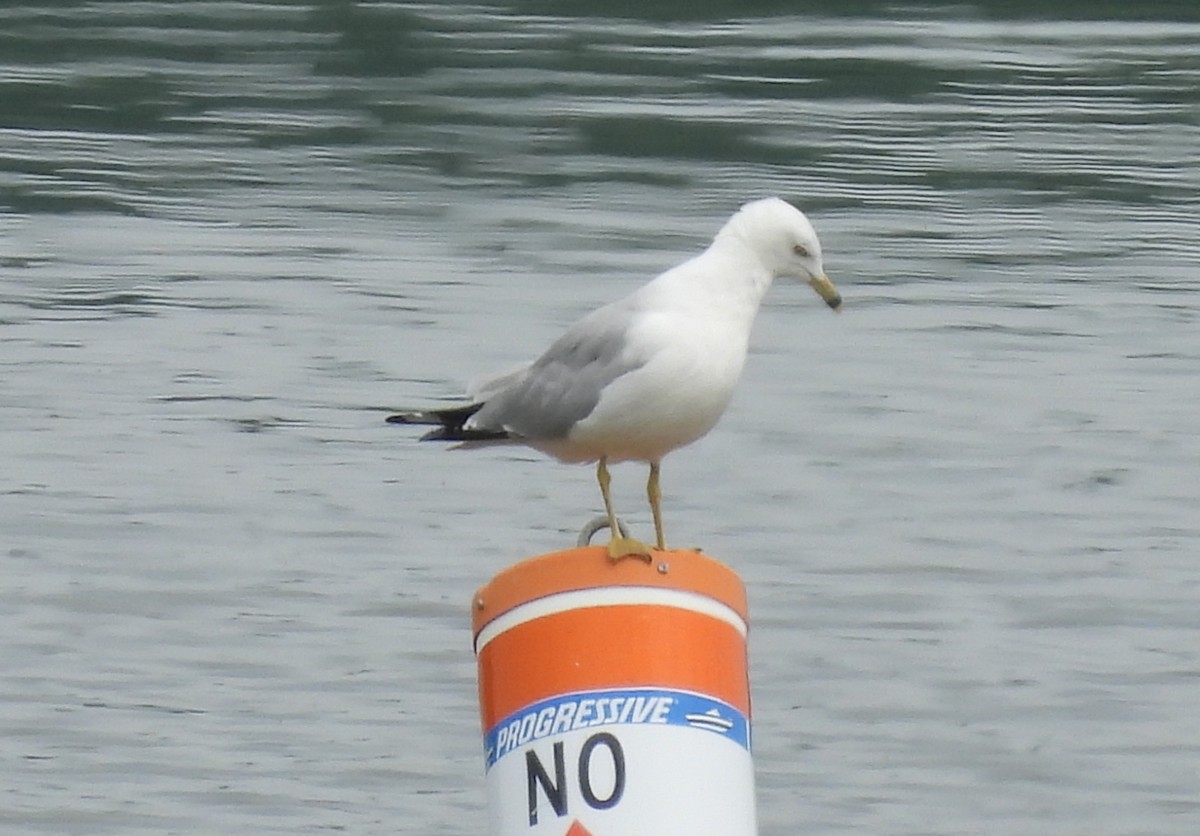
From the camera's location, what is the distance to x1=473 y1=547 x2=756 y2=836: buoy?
4371 mm

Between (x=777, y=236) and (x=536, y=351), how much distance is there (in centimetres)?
504

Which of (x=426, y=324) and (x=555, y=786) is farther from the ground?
(x=555, y=786)

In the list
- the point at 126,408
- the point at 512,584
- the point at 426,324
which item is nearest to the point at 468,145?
the point at 426,324

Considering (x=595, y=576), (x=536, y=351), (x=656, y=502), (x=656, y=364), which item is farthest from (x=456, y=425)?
(x=536, y=351)

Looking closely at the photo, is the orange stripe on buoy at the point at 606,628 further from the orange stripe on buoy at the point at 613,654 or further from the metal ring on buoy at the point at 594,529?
the metal ring on buoy at the point at 594,529

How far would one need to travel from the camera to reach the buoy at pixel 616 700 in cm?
437

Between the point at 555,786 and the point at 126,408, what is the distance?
19.3ft

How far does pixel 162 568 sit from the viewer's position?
28.6ft

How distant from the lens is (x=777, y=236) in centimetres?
509

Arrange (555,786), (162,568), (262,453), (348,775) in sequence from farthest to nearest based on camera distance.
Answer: (262,453) → (162,568) → (348,775) → (555,786)

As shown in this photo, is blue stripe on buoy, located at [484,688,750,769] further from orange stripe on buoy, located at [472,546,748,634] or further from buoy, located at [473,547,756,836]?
orange stripe on buoy, located at [472,546,748,634]

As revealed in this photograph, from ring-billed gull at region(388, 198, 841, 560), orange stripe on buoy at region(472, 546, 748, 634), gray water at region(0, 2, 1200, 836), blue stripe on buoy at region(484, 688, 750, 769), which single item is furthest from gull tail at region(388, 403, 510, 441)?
gray water at region(0, 2, 1200, 836)

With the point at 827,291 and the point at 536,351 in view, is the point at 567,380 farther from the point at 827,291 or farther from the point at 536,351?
the point at 536,351

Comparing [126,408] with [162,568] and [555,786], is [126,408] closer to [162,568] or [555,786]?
[162,568]
